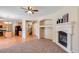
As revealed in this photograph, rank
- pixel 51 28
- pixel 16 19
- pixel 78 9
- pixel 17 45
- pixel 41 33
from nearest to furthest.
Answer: pixel 78 9, pixel 16 19, pixel 17 45, pixel 51 28, pixel 41 33

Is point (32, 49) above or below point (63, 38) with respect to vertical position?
below

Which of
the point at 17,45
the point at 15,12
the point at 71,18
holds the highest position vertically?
the point at 15,12

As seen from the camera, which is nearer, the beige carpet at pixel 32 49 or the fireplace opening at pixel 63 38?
the beige carpet at pixel 32 49

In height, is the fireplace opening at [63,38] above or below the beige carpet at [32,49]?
above

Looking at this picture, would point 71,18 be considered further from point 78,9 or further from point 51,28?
point 51,28

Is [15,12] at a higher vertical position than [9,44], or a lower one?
higher

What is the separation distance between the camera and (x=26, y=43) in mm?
4738

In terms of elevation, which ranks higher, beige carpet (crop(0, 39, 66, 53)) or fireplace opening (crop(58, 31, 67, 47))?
fireplace opening (crop(58, 31, 67, 47))

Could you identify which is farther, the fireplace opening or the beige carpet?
the fireplace opening

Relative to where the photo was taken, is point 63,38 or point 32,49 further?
point 63,38
